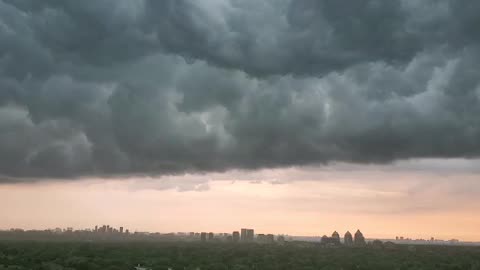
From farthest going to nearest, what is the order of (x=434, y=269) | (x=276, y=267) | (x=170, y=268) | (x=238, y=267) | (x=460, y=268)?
1. (x=460, y=268)
2. (x=434, y=269)
3. (x=276, y=267)
4. (x=238, y=267)
5. (x=170, y=268)

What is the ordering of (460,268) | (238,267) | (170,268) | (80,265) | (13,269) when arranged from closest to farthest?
(13,269)
(80,265)
(170,268)
(238,267)
(460,268)

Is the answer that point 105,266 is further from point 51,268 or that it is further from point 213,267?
point 213,267

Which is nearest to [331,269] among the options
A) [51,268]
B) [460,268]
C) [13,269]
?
[460,268]

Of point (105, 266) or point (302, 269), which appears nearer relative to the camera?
point (105, 266)

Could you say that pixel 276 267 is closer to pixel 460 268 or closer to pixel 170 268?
pixel 170 268

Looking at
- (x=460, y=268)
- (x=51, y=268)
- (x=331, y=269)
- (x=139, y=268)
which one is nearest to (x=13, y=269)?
(x=51, y=268)

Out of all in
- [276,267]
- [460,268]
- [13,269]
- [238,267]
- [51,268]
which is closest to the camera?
[13,269]

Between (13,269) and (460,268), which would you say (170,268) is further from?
(460,268)

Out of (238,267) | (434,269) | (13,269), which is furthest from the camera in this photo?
(434,269)

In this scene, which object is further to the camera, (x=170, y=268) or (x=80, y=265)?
(x=170, y=268)

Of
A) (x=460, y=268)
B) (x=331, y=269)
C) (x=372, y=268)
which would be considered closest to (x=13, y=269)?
(x=331, y=269)
